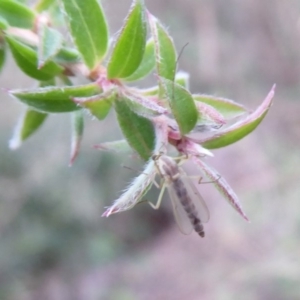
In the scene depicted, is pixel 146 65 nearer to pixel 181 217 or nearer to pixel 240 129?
pixel 240 129

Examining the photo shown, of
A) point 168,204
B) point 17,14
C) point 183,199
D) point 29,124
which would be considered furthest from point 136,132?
point 168,204

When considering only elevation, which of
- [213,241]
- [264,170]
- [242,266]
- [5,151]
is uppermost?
[5,151]

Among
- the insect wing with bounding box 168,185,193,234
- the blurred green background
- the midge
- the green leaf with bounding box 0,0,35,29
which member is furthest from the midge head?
the blurred green background

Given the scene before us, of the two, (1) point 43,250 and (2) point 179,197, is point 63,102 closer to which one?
(2) point 179,197

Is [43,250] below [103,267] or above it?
above

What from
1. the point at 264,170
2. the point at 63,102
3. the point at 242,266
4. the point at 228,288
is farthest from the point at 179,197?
the point at 264,170
